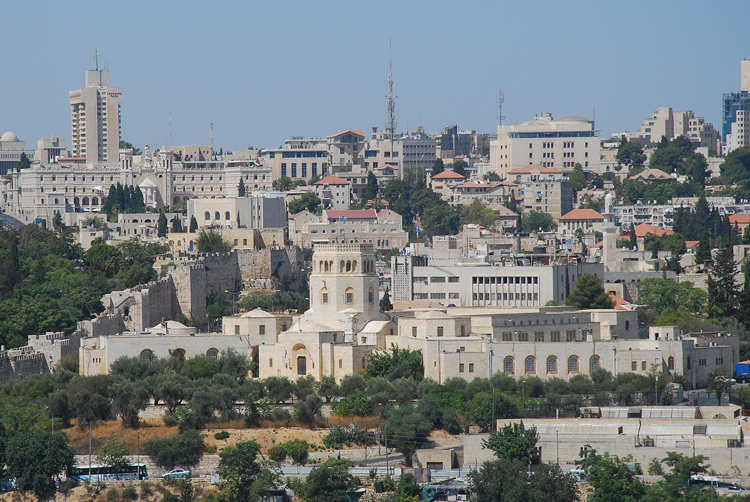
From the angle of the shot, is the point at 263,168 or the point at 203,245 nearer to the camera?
the point at 203,245

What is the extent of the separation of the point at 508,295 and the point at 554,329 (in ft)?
66.3

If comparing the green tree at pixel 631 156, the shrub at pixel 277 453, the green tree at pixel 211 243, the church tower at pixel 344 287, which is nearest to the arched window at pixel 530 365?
the church tower at pixel 344 287

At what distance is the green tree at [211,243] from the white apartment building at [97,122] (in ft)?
306

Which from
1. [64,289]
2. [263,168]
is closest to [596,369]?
[64,289]

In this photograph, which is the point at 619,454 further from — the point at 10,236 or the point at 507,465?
the point at 10,236

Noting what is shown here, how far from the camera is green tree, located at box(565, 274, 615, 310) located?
76312 millimetres

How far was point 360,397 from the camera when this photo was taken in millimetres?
55625

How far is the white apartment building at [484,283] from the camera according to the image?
82.6m

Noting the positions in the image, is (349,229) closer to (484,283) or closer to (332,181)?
(332,181)

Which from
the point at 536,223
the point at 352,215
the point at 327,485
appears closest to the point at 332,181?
the point at 536,223

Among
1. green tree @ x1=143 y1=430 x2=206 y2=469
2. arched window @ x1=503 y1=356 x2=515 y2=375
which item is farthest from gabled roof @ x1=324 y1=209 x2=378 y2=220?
green tree @ x1=143 y1=430 x2=206 y2=469

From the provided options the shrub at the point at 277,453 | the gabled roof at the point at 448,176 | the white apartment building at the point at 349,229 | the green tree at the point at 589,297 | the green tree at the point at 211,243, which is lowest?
the shrub at the point at 277,453

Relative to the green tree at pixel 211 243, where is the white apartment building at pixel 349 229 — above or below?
above

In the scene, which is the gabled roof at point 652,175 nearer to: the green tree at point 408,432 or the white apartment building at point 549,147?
the white apartment building at point 549,147
